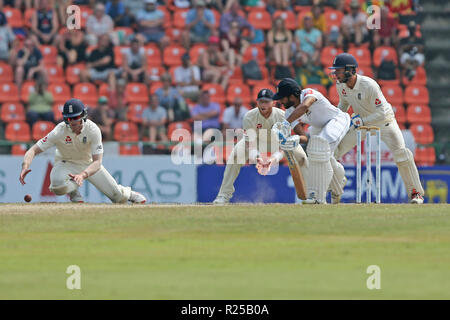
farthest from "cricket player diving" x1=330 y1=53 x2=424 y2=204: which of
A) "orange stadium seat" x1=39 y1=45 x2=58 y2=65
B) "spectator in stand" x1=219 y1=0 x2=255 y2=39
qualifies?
"orange stadium seat" x1=39 y1=45 x2=58 y2=65

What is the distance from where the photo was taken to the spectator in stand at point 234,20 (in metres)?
22.7

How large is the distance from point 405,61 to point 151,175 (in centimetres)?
722

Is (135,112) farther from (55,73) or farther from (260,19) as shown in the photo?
(260,19)

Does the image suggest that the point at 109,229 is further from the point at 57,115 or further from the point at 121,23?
the point at 121,23

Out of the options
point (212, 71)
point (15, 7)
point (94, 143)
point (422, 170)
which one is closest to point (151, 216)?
point (94, 143)

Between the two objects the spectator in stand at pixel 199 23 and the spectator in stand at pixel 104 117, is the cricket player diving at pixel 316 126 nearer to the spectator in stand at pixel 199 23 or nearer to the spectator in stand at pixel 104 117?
the spectator in stand at pixel 104 117

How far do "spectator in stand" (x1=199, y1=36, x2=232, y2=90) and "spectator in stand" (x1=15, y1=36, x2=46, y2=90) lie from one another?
11.3ft

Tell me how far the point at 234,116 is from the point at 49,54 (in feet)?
15.0

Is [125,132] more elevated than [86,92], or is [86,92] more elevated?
[86,92]

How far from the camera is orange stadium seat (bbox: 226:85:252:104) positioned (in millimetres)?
21594

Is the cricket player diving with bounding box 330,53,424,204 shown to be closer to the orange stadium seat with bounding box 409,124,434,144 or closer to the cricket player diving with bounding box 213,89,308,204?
the cricket player diving with bounding box 213,89,308,204

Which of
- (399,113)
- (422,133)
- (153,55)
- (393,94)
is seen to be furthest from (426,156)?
(153,55)

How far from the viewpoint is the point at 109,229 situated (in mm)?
11445

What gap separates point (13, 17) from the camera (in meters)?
22.5
